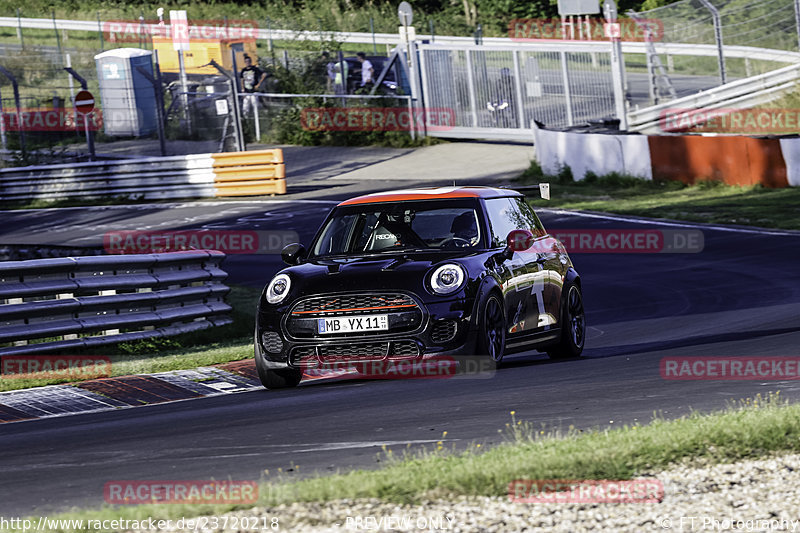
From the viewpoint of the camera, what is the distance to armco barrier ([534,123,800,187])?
23.3 metres

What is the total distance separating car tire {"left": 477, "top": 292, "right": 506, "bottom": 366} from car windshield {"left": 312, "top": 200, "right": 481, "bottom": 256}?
22.8 inches

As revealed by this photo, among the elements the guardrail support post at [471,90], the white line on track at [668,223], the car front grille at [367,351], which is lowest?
the white line on track at [668,223]

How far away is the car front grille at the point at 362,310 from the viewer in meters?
8.75

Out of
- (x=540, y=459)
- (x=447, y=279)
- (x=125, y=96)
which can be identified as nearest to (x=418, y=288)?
(x=447, y=279)

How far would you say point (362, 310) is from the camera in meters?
8.77

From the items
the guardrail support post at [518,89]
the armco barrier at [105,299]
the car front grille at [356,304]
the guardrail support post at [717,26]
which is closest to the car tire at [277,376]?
the car front grille at [356,304]

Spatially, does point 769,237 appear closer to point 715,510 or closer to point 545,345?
point 545,345

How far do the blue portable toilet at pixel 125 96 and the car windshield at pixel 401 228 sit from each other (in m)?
25.1

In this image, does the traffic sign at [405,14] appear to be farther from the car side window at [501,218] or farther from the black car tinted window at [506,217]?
the car side window at [501,218]

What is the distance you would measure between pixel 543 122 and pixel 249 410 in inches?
1005

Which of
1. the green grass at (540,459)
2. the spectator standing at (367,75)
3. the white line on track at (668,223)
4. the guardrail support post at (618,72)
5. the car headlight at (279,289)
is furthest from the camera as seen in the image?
the spectator standing at (367,75)

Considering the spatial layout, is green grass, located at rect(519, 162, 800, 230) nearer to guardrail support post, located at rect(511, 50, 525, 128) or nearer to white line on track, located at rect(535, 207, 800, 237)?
white line on track, located at rect(535, 207, 800, 237)

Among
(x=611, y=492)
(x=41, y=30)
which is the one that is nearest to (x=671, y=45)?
(x=611, y=492)

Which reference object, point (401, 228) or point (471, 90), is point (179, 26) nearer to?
point (471, 90)
